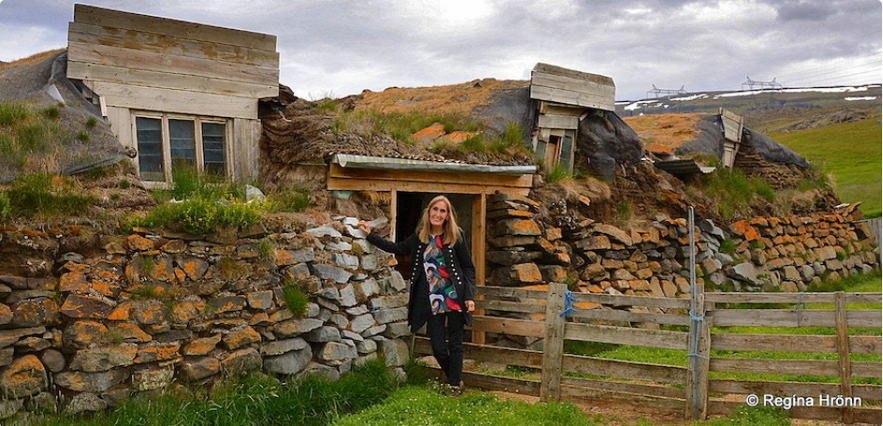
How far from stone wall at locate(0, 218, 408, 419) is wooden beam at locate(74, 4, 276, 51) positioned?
11.1 ft

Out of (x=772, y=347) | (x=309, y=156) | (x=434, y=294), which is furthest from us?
(x=309, y=156)

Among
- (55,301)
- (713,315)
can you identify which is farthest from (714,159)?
(55,301)

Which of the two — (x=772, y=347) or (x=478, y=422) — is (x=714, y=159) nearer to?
(x=772, y=347)

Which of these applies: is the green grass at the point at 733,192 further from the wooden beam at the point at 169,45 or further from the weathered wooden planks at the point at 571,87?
the wooden beam at the point at 169,45

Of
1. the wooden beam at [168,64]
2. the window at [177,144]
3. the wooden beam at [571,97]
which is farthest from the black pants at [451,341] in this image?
the wooden beam at [571,97]

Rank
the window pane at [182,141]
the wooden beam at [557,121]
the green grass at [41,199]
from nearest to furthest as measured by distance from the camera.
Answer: the green grass at [41,199], the window pane at [182,141], the wooden beam at [557,121]

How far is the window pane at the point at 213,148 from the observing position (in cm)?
949

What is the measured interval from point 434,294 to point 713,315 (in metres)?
2.78

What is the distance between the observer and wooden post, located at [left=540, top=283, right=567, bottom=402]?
7.25 metres

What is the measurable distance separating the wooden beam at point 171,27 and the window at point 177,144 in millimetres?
1083

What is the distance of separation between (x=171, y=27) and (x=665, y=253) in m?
8.86

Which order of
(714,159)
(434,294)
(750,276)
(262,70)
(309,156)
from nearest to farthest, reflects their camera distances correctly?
(434,294) → (309,156) → (262,70) → (750,276) → (714,159)

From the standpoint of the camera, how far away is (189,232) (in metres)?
6.82

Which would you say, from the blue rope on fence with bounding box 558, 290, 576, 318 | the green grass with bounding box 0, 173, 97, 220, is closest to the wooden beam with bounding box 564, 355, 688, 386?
the blue rope on fence with bounding box 558, 290, 576, 318
